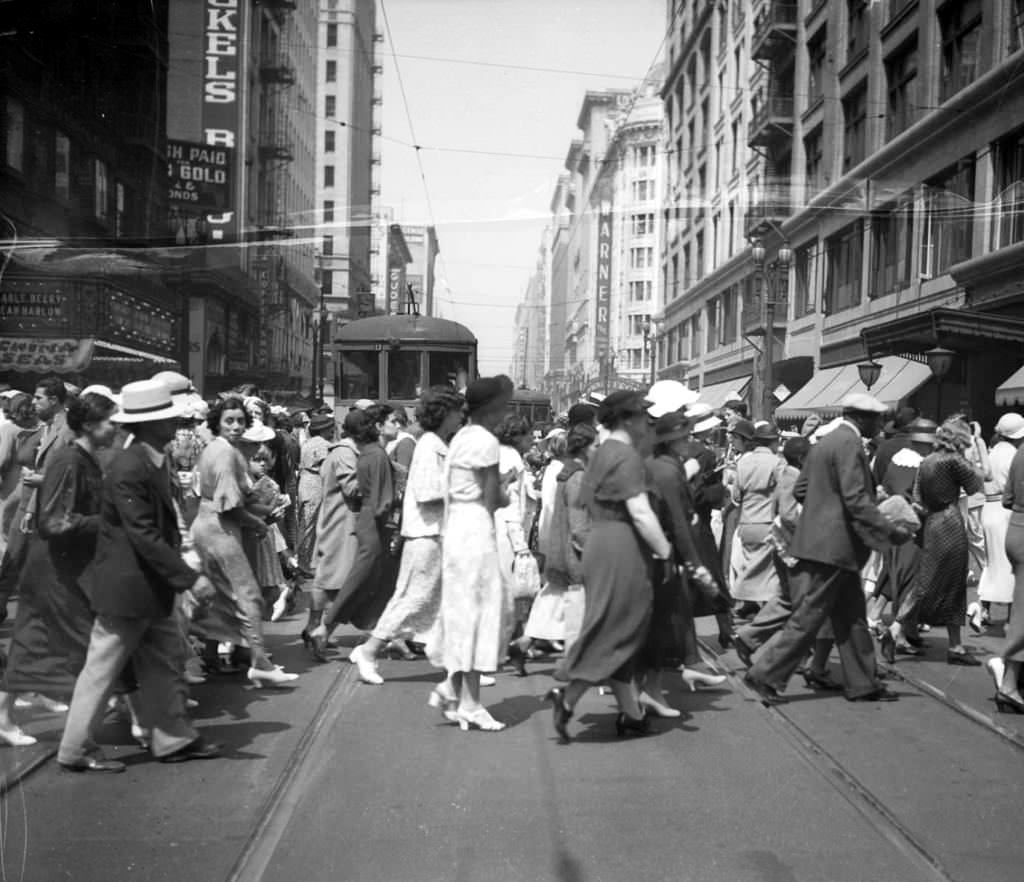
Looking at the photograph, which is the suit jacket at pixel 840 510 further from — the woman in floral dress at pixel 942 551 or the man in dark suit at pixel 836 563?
the woman in floral dress at pixel 942 551

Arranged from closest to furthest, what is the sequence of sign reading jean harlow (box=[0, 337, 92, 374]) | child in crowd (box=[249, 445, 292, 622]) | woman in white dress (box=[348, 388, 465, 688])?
woman in white dress (box=[348, 388, 465, 688]), child in crowd (box=[249, 445, 292, 622]), sign reading jean harlow (box=[0, 337, 92, 374])

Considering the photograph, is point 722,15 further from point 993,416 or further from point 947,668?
point 993,416

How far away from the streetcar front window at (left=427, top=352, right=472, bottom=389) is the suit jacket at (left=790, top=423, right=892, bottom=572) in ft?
37.4

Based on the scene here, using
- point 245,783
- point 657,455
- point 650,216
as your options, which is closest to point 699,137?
point 650,216

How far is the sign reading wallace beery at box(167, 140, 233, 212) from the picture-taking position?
53.2ft

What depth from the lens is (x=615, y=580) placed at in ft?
18.2

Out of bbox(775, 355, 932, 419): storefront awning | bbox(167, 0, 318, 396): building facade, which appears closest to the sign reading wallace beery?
bbox(167, 0, 318, 396): building facade

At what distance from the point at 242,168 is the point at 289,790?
12.5 metres

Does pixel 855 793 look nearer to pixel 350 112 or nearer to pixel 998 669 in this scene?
pixel 998 669

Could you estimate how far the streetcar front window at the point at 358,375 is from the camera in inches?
707

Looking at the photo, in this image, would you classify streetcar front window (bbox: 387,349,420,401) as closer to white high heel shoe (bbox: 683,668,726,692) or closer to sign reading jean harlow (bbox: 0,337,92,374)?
sign reading jean harlow (bbox: 0,337,92,374)

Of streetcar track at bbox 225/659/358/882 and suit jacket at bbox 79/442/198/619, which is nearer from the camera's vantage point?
streetcar track at bbox 225/659/358/882

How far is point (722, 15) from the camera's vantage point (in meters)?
9.46

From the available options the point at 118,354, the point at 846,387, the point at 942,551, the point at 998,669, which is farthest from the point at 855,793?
the point at 846,387
